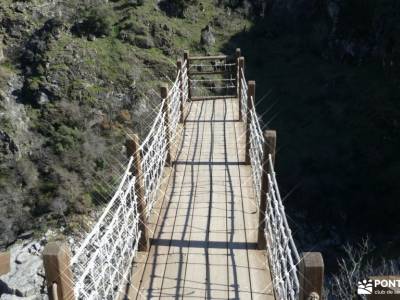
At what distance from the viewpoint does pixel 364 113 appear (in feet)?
64.1

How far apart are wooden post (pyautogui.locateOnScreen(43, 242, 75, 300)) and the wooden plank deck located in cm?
117

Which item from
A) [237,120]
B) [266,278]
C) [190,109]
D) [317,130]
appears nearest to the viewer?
[266,278]

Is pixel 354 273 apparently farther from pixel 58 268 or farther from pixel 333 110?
pixel 333 110

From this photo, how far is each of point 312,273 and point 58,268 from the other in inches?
42.9

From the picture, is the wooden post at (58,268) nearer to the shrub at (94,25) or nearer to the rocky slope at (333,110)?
the rocky slope at (333,110)

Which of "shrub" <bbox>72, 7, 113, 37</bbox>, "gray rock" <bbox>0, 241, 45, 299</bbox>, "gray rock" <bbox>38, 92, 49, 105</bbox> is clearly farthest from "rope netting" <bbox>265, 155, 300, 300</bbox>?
"shrub" <bbox>72, 7, 113, 37</bbox>

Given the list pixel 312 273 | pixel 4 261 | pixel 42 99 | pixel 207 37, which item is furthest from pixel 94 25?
pixel 312 273

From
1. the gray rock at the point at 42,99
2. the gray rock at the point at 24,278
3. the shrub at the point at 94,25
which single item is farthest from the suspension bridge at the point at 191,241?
the shrub at the point at 94,25

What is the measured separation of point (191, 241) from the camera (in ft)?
12.5

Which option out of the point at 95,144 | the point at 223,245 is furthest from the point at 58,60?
the point at 223,245

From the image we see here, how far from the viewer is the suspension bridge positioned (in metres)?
2.43

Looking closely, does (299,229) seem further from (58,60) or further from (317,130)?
(58,60)

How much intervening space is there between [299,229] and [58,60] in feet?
41.5

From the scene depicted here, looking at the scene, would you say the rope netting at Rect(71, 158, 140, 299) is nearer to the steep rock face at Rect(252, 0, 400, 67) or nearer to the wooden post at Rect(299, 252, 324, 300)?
the wooden post at Rect(299, 252, 324, 300)
